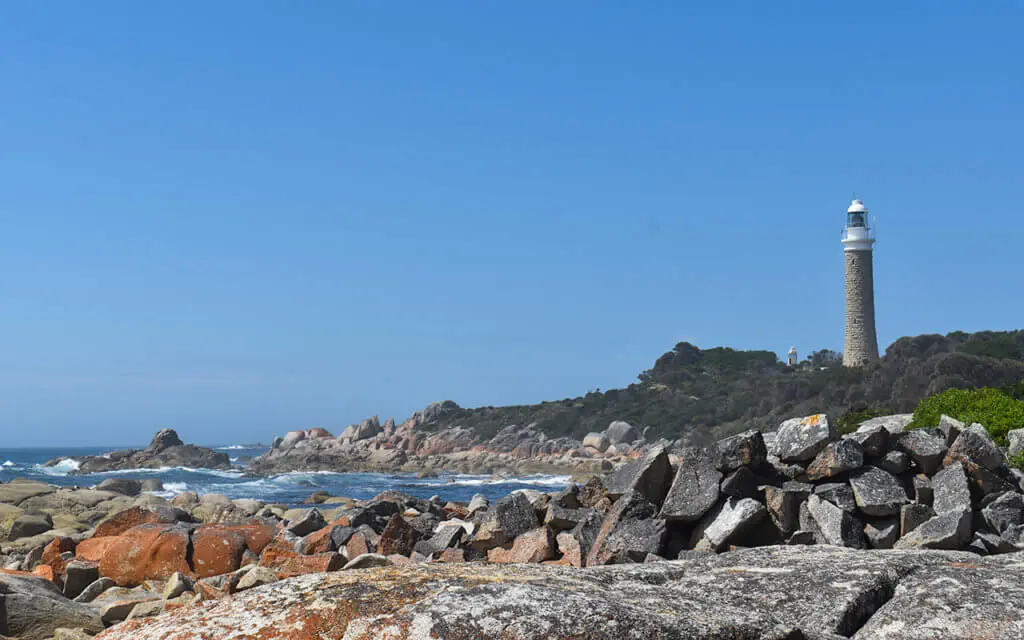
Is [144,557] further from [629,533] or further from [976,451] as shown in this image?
[976,451]

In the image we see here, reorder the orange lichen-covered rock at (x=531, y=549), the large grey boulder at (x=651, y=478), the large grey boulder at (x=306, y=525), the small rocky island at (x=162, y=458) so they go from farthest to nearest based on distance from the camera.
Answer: the small rocky island at (x=162, y=458) → the large grey boulder at (x=306, y=525) → the orange lichen-covered rock at (x=531, y=549) → the large grey boulder at (x=651, y=478)

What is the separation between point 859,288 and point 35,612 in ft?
251

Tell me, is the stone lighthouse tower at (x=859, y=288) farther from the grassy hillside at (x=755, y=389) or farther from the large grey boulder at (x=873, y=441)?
the large grey boulder at (x=873, y=441)

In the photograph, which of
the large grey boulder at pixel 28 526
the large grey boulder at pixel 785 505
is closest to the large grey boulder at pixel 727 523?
the large grey boulder at pixel 785 505

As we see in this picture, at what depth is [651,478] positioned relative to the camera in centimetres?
1366

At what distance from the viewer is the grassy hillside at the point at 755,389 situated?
57.6m

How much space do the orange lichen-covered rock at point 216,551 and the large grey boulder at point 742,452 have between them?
30.5 ft

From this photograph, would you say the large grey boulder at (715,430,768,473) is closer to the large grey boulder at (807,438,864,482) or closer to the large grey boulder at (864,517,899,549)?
the large grey boulder at (807,438,864,482)

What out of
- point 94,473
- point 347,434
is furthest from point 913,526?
point 347,434

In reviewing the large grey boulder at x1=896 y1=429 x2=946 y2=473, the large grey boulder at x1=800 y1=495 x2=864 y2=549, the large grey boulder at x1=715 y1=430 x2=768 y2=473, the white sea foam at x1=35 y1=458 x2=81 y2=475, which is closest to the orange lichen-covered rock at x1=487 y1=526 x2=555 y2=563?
the large grey boulder at x1=715 y1=430 x2=768 y2=473

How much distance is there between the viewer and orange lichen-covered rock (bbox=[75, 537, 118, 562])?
17000 mm

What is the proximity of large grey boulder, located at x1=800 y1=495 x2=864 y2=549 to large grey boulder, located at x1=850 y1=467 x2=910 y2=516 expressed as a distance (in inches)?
11.0

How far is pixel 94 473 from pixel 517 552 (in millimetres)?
84577

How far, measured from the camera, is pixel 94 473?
87000 millimetres
